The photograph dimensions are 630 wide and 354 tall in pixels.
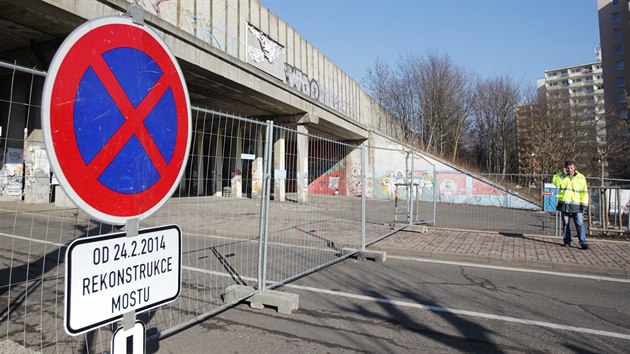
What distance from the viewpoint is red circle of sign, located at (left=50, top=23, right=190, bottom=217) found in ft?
4.77

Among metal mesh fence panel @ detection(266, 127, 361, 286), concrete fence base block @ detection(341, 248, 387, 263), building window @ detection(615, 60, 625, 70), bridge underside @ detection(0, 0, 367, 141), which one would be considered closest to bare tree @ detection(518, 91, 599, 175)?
bridge underside @ detection(0, 0, 367, 141)

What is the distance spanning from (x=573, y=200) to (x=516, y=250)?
1910 mm

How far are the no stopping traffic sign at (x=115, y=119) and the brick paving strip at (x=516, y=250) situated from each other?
727cm

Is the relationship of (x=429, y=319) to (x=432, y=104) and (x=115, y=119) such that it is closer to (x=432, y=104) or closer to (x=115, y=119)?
(x=115, y=119)

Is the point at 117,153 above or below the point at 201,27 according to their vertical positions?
below

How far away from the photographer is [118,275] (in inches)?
66.4

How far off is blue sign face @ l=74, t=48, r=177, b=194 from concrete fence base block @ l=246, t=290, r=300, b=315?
3134 mm

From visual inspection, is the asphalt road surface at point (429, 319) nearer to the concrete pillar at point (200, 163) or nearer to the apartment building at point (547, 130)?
the concrete pillar at point (200, 163)

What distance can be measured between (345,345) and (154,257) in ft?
8.26

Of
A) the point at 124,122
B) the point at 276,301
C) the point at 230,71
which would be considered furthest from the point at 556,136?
the point at 124,122

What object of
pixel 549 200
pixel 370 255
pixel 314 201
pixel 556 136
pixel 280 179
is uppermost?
pixel 556 136

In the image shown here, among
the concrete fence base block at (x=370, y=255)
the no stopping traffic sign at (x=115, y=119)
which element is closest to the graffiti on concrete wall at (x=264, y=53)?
the concrete fence base block at (x=370, y=255)

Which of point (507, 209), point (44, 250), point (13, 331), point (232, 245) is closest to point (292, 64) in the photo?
point (507, 209)

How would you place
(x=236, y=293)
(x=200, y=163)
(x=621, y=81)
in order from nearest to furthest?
Answer: (x=236, y=293) < (x=200, y=163) < (x=621, y=81)
